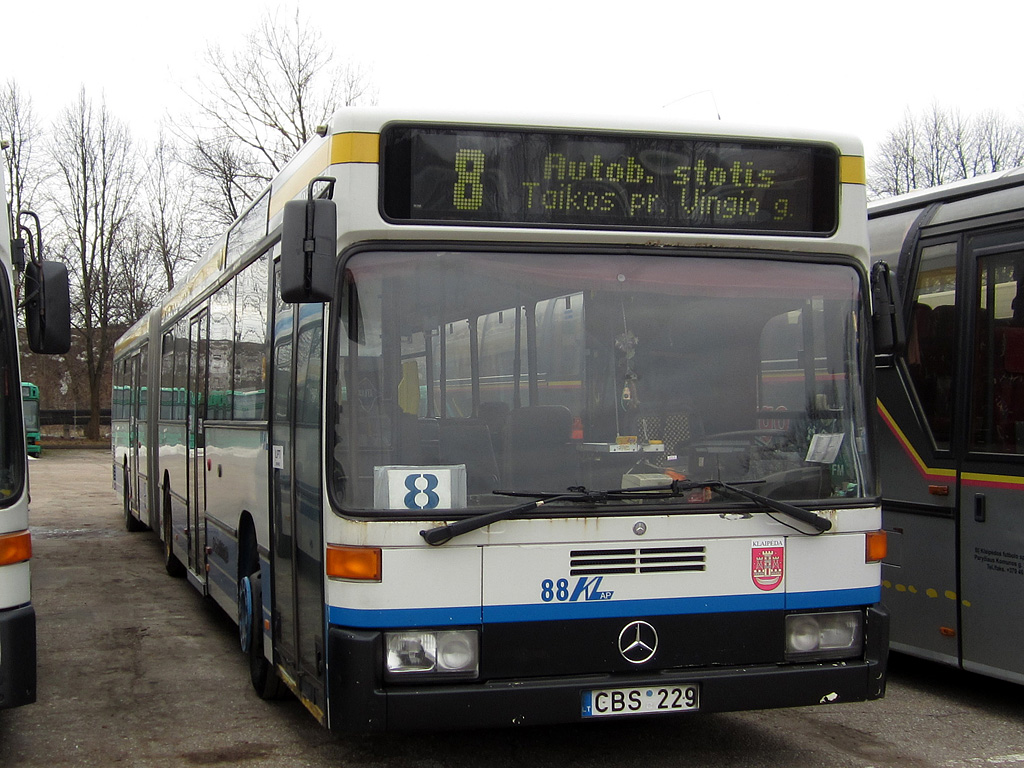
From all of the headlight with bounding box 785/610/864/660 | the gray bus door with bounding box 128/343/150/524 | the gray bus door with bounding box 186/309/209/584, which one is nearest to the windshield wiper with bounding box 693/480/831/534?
the headlight with bounding box 785/610/864/660

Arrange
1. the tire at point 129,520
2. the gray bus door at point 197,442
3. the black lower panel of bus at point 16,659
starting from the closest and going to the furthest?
the black lower panel of bus at point 16,659 < the gray bus door at point 197,442 < the tire at point 129,520

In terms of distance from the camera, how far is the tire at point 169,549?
11531 mm

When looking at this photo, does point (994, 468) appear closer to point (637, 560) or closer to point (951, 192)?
point (951, 192)

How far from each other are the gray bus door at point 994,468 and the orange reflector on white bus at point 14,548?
16.6 ft

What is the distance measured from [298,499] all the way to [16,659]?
54.4 inches

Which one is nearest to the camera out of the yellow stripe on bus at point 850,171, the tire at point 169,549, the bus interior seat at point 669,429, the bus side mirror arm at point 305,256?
the bus side mirror arm at point 305,256

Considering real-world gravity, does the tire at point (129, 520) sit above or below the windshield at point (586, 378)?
below

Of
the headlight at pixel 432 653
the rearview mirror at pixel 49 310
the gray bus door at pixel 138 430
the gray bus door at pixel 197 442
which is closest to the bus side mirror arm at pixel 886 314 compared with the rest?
the headlight at pixel 432 653

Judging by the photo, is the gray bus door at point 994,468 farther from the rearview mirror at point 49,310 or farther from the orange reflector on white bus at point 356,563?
the rearview mirror at point 49,310

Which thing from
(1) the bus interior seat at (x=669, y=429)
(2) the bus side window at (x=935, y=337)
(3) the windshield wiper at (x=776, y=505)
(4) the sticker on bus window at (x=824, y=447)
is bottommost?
(3) the windshield wiper at (x=776, y=505)

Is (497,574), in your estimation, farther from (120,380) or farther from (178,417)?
(120,380)

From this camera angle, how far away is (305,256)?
4391 millimetres

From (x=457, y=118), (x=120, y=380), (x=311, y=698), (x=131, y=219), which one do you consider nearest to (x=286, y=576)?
(x=311, y=698)

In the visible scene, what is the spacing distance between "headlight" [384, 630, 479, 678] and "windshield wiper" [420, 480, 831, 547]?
39cm
